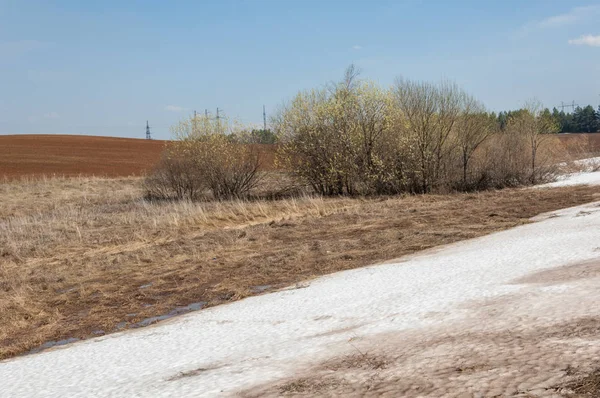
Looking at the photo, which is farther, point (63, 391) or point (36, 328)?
point (36, 328)

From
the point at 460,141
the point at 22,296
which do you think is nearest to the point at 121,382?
the point at 22,296

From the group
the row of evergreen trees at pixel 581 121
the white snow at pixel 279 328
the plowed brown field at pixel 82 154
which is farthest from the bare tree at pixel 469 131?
the row of evergreen trees at pixel 581 121

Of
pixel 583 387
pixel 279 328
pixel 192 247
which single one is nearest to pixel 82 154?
pixel 192 247

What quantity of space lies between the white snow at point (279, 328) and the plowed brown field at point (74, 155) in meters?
38.8

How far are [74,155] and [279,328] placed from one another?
6363 centimetres

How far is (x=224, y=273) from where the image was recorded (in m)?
14.9

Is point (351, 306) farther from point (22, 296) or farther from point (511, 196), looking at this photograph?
point (511, 196)

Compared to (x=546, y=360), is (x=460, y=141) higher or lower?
higher

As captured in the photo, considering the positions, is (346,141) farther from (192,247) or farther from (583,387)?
(583,387)

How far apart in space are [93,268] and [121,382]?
31.3ft

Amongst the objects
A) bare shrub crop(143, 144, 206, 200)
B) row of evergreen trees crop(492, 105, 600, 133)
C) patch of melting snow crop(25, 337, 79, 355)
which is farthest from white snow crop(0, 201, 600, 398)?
row of evergreen trees crop(492, 105, 600, 133)

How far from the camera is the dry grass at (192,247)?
12587 mm

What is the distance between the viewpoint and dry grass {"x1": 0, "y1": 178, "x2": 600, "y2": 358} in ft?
41.3

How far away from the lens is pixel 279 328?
9.09 metres
